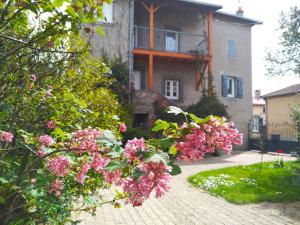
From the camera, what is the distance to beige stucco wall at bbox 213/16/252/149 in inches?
883

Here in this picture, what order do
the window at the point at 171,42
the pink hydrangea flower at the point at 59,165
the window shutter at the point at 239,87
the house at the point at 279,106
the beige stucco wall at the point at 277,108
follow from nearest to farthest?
the pink hydrangea flower at the point at 59,165, the window at the point at 171,42, the window shutter at the point at 239,87, the house at the point at 279,106, the beige stucco wall at the point at 277,108

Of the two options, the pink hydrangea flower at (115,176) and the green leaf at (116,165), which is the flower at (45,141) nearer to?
the pink hydrangea flower at (115,176)

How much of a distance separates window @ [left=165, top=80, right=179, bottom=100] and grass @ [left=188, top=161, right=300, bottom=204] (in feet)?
31.8

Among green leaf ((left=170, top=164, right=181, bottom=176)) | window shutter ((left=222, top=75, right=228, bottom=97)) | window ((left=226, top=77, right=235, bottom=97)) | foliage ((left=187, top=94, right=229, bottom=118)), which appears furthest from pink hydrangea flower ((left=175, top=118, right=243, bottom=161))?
window ((left=226, top=77, right=235, bottom=97))

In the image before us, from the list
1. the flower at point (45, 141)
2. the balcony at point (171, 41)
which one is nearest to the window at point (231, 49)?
the balcony at point (171, 41)

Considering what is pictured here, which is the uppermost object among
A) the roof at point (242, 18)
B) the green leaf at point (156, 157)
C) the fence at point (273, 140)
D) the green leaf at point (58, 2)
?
the roof at point (242, 18)

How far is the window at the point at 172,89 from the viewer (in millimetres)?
20641

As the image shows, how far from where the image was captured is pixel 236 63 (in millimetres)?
23281

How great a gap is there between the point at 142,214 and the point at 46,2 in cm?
478

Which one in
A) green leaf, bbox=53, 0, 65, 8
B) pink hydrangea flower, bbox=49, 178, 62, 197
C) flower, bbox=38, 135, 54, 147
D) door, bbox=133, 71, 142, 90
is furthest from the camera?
door, bbox=133, 71, 142, 90

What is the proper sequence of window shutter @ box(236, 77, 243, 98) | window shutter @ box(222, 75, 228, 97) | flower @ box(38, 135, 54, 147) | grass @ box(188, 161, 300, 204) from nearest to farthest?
flower @ box(38, 135, 54, 147) < grass @ box(188, 161, 300, 204) < window shutter @ box(222, 75, 228, 97) < window shutter @ box(236, 77, 243, 98)

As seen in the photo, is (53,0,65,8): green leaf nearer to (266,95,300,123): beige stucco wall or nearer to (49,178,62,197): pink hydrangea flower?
(49,178,62,197): pink hydrangea flower

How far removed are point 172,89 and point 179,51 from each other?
248 cm

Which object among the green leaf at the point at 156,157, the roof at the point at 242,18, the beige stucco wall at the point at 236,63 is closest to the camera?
the green leaf at the point at 156,157
